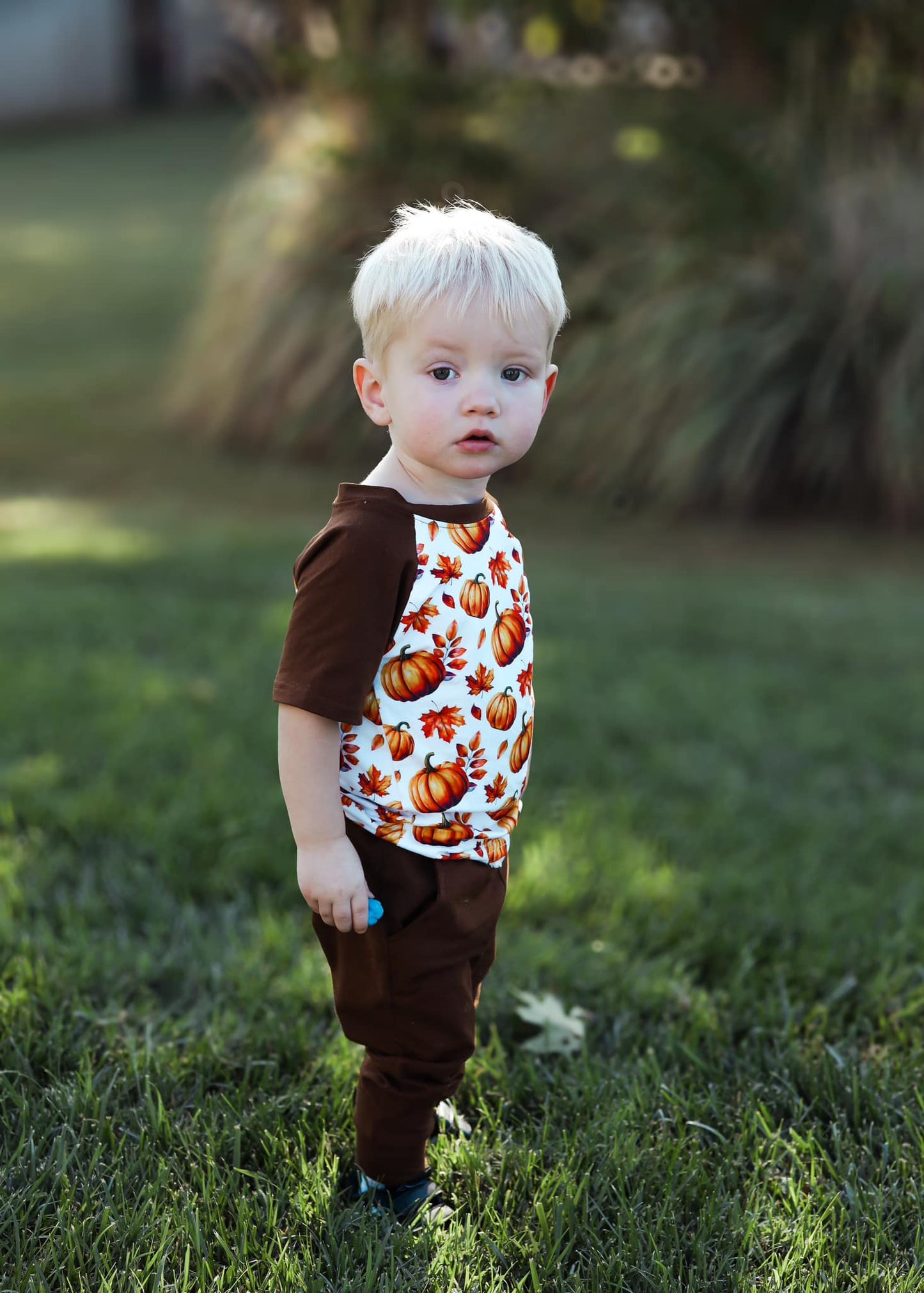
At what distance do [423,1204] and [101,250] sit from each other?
596 inches

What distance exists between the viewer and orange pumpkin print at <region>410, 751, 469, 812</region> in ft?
5.70

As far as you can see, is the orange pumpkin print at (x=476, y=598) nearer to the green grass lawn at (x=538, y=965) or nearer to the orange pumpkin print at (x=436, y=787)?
the orange pumpkin print at (x=436, y=787)

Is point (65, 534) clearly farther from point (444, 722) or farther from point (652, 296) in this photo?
point (444, 722)

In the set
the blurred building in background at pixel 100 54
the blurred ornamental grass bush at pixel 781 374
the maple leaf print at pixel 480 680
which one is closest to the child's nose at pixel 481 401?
the maple leaf print at pixel 480 680

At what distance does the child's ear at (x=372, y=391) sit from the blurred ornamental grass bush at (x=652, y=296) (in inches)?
220

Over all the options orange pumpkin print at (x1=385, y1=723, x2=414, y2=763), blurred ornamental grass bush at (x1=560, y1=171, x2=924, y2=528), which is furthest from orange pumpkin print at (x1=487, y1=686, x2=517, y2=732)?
blurred ornamental grass bush at (x1=560, y1=171, x2=924, y2=528)

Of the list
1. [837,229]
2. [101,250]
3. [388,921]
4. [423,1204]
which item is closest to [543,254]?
[388,921]

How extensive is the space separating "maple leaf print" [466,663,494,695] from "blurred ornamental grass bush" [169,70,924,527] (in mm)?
5627

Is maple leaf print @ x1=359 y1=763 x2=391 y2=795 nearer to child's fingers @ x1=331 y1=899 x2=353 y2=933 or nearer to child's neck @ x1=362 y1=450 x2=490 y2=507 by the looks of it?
child's fingers @ x1=331 y1=899 x2=353 y2=933

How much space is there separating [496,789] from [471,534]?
340mm

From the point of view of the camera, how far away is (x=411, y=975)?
1751 millimetres

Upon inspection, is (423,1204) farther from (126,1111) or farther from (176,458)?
(176,458)

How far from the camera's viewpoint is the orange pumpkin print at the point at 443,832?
1751 millimetres

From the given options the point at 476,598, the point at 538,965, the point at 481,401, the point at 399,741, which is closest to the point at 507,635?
the point at 476,598
